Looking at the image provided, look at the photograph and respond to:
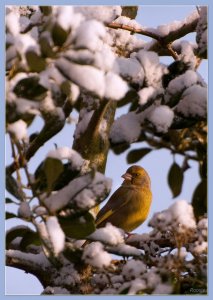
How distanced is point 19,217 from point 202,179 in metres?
0.50

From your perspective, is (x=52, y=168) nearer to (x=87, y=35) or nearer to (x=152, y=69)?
(x=87, y=35)

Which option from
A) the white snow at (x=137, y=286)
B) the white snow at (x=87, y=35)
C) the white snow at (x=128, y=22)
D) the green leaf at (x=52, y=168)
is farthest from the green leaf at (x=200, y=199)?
the white snow at (x=128, y=22)

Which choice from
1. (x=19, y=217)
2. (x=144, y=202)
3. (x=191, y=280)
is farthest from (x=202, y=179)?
(x=144, y=202)

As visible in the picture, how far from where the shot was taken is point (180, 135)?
1645 mm

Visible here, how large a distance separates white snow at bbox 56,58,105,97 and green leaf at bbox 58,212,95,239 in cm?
34

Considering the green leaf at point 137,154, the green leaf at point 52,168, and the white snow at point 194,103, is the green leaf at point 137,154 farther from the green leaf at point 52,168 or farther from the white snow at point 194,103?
the green leaf at point 52,168

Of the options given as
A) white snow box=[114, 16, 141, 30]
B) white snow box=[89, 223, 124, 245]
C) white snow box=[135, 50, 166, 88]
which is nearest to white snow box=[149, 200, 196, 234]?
white snow box=[89, 223, 124, 245]

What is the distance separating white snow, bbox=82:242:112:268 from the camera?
153 centimetres

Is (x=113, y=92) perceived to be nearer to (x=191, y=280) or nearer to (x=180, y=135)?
(x=180, y=135)

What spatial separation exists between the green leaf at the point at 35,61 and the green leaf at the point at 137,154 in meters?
0.41

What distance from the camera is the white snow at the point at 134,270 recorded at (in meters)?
1.62

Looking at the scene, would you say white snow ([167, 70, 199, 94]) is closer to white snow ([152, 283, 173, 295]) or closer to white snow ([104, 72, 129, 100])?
white snow ([104, 72, 129, 100])

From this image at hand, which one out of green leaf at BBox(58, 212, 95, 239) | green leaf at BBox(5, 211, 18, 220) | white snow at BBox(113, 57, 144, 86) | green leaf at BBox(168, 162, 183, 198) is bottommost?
green leaf at BBox(58, 212, 95, 239)

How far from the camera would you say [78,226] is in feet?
4.98
